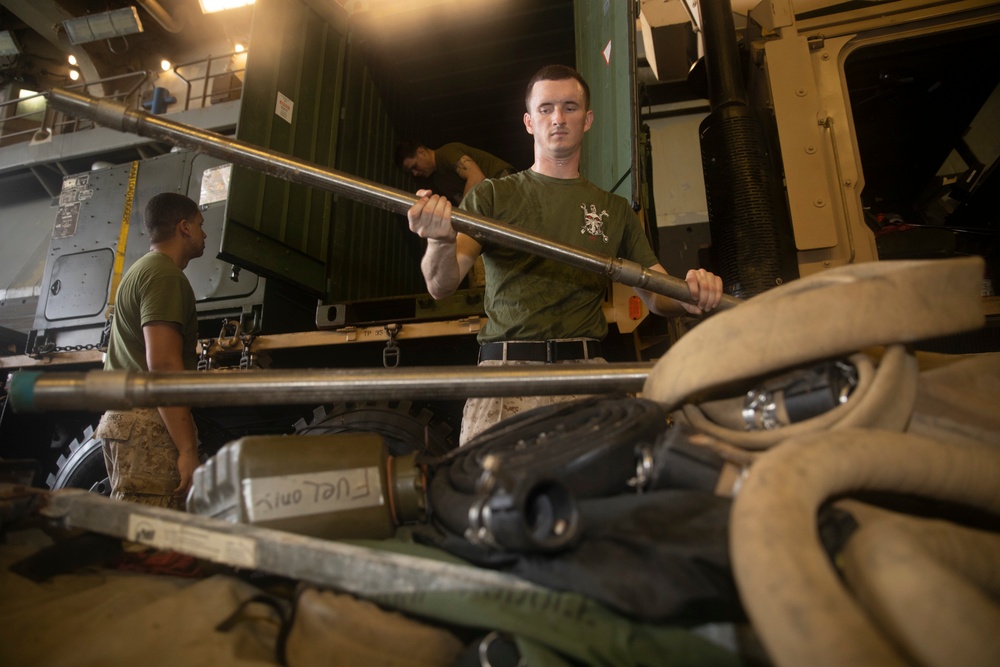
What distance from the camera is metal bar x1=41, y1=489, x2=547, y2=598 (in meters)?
0.71

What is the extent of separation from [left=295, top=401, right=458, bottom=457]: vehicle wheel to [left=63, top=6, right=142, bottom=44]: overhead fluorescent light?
924 centimetres

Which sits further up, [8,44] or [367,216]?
[8,44]

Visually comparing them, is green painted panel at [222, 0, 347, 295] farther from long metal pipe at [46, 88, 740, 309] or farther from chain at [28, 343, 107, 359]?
→ chain at [28, 343, 107, 359]

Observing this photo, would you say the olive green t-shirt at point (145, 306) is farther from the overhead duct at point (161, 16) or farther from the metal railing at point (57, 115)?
the overhead duct at point (161, 16)

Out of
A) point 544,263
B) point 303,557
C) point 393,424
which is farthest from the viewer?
point 393,424

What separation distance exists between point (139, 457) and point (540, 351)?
73.4 inches

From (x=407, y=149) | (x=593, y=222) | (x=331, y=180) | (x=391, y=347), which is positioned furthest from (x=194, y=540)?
(x=407, y=149)

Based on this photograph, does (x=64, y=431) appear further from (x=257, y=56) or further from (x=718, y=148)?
(x=718, y=148)

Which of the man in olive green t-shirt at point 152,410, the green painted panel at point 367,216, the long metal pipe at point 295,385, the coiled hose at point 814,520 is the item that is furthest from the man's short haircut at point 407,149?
the coiled hose at point 814,520

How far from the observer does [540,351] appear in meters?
1.81

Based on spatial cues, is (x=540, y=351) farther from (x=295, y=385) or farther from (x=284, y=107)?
(x=284, y=107)

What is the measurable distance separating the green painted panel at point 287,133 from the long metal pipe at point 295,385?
1.88 meters

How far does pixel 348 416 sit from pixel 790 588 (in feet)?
7.81

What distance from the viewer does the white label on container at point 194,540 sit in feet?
2.62
